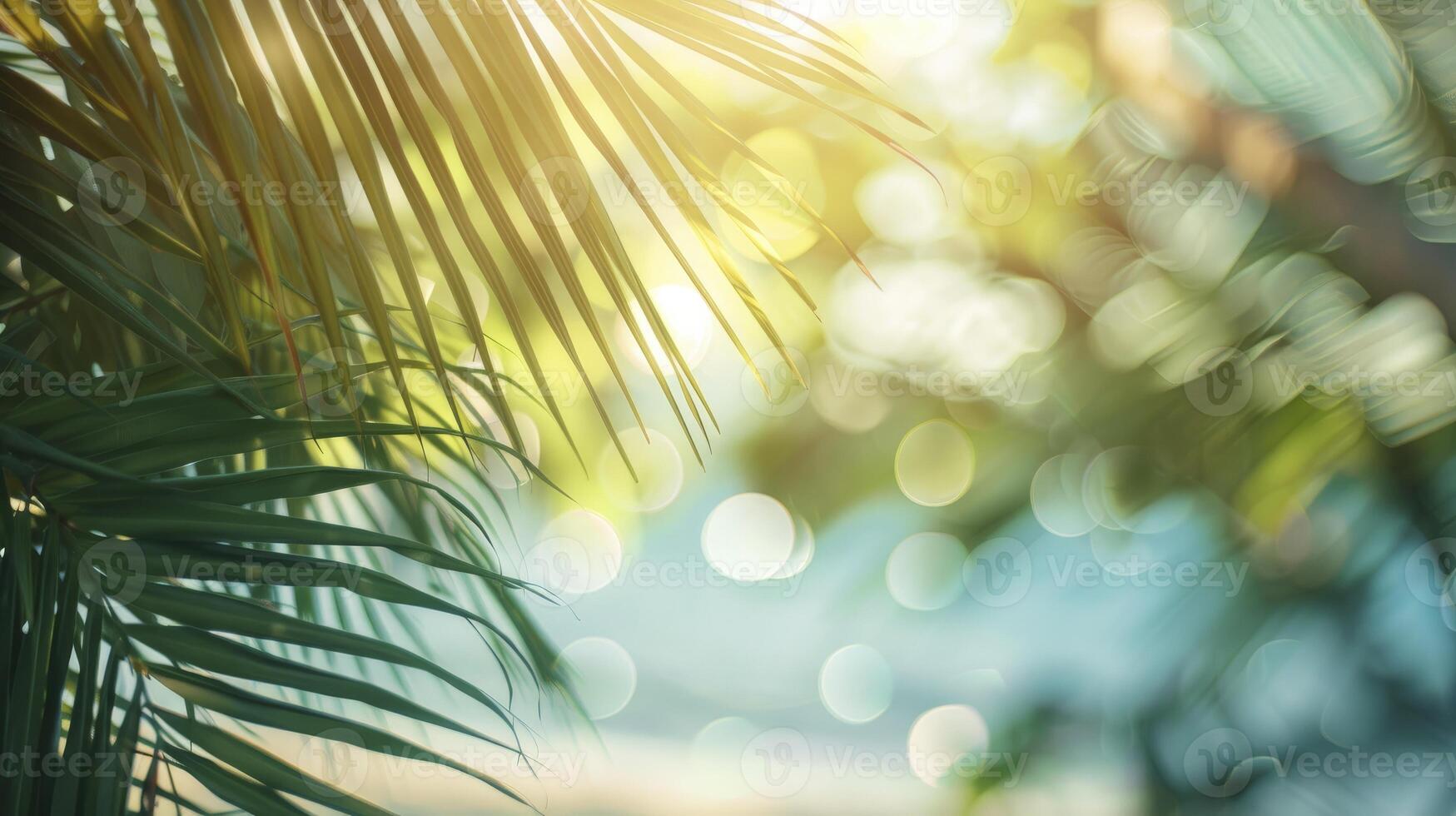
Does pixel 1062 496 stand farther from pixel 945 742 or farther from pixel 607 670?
pixel 607 670

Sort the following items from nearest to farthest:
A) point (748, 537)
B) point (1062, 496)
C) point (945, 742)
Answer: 1. point (1062, 496)
2. point (945, 742)
3. point (748, 537)

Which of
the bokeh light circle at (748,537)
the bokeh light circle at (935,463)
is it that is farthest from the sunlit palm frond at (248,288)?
the bokeh light circle at (748,537)

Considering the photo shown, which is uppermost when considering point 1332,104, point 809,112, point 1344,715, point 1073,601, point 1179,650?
point 809,112

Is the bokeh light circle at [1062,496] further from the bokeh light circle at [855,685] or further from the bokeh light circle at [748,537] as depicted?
the bokeh light circle at [855,685]

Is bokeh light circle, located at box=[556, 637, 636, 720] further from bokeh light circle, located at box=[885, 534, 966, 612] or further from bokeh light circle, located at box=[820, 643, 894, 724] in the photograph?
bokeh light circle, located at box=[885, 534, 966, 612]

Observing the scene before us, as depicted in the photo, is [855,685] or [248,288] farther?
[855,685]

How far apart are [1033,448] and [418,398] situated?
3.09ft

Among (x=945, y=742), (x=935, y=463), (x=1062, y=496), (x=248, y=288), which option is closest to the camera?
(x=248, y=288)

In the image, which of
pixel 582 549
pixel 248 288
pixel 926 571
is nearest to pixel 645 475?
pixel 582 549

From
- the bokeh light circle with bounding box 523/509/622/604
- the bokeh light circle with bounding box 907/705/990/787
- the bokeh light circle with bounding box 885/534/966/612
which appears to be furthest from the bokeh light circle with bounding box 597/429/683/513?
the bokeh light circle with bounding box 907/705/990/787

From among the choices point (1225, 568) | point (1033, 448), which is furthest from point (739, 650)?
point (1225, 568)

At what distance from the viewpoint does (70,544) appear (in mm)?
282

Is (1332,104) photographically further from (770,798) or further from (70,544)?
(770,798)

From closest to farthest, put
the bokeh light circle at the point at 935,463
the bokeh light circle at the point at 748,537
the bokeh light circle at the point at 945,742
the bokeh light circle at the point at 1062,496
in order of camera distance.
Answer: the bokeh light circle at the point at 1062,496
the bokeh light circle at the point at 935,463
the bokeh light circle at the point at 945,742
the bokeh light circle at the point at 748,537
